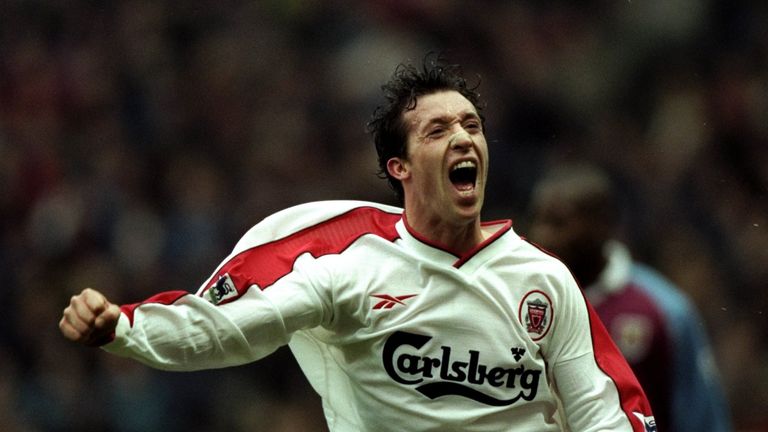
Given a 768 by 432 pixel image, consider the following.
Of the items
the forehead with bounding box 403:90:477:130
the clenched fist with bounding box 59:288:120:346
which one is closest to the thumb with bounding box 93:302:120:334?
the clenched fist with bounding box 59:288:120:346

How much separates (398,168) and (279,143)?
18.3ft

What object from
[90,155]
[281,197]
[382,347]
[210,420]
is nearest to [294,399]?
[210,420]

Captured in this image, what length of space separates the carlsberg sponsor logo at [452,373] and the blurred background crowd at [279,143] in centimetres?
429

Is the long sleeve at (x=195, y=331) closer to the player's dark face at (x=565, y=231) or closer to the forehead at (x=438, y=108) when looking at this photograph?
the forehead at (x=438, y=108)

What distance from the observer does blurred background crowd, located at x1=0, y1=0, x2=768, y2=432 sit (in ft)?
29.0

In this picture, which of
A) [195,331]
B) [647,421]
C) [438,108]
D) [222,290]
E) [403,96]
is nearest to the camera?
[195,331]

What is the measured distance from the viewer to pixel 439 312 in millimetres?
4242

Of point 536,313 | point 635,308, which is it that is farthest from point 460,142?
point 635,308

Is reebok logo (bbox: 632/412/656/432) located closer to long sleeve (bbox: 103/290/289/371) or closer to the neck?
the neck

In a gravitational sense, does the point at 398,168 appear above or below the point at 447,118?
below

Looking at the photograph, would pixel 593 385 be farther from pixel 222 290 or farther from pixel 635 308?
pixel 635 308

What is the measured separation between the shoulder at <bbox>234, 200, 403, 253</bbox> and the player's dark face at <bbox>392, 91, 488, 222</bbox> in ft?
0.58

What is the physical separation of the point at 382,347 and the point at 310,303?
0.26 meters

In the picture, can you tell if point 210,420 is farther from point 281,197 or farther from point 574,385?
point 574,385
